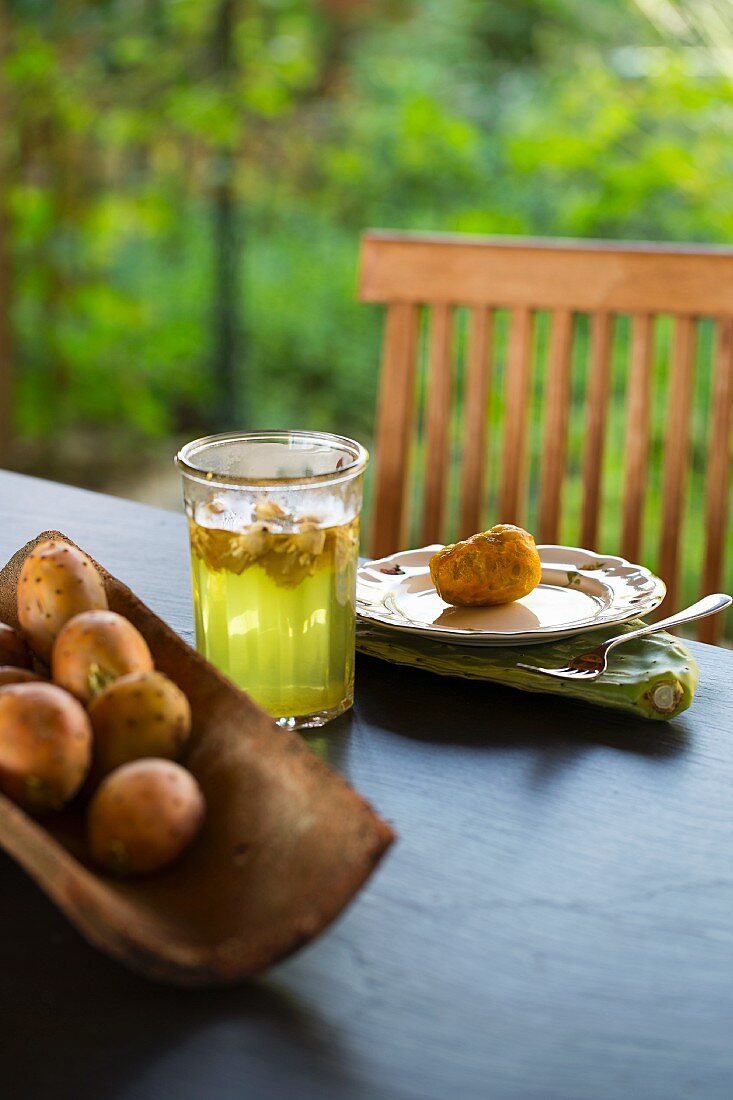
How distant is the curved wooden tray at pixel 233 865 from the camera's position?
0.41 m

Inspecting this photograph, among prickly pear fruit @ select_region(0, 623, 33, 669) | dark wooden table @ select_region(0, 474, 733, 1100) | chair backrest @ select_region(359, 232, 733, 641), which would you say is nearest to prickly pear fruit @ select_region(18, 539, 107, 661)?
prickly pear fruit @ select_region(0, 623, 33, 669)

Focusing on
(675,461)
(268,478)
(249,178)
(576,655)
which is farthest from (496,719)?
(249,178)

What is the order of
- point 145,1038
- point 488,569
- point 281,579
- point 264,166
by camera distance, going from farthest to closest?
point 264,166 → point 488,569 → point 281,579 → point 145,1038

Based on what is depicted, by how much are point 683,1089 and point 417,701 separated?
0.32 metres

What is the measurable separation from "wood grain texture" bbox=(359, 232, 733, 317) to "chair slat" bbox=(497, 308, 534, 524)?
0.16 ft

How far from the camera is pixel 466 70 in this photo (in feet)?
10.4

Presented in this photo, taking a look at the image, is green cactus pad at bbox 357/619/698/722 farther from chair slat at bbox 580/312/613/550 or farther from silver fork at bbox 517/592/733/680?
chair slat at bbox 580/312/613/550

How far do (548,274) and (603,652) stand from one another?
699mm

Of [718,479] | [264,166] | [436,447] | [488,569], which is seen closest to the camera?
[488,569]

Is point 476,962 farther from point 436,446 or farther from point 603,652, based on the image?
point 436,446

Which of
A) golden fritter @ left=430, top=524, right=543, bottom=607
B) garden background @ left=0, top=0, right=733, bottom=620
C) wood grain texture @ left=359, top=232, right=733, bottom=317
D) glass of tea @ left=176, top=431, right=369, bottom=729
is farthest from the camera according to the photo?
garden background @ left=0, top=0, right=733, bottom=620

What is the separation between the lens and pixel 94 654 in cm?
53

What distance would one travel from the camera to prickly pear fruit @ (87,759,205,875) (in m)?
0.46

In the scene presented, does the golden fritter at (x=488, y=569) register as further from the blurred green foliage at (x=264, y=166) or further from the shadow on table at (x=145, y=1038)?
the blurred green foliage at (x=264, y=166)
